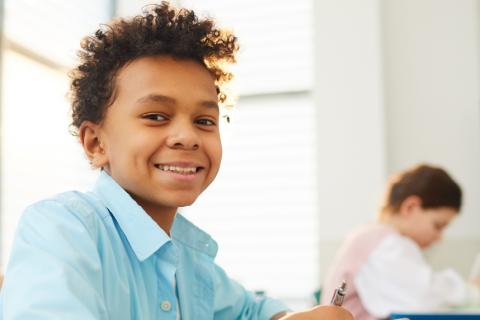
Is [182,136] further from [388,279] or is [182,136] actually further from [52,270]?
[388,279]

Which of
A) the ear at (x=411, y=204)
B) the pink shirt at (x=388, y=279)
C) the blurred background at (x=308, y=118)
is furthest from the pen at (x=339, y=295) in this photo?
the blurred background at (x=308, y=118)

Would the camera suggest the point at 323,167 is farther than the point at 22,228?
Yes

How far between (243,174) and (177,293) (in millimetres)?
2838

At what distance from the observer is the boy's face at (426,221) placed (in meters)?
2.56

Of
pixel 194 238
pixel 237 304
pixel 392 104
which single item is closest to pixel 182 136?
pixel 194 238

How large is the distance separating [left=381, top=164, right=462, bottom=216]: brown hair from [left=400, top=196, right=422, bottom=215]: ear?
11 mm

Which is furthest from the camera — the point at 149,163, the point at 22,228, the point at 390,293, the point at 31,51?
the point at 31,51

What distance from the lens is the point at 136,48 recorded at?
1047 mm

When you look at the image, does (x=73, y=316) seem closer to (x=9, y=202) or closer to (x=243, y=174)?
(x=9, y=202)

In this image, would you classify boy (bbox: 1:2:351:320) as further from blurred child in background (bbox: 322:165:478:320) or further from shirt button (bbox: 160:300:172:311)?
blurred child in background (bbox: 322:165:478:320)

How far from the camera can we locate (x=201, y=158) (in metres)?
1.02

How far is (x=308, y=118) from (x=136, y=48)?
2875 mm

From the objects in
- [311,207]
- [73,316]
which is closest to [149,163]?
[73,316]

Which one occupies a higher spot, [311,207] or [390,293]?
[311,207]
